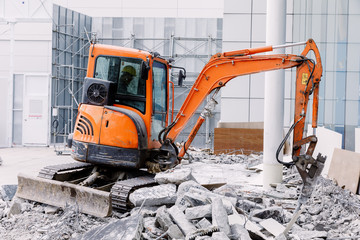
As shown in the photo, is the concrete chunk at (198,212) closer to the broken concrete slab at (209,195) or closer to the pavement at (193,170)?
the broken concrete slab at (209,195)

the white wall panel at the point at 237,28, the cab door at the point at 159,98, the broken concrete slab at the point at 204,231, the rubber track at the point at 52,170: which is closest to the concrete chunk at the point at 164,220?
the broken concrete slab at the point at 204,231

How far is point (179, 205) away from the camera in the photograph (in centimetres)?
545

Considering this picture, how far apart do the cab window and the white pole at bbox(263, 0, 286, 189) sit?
252 centimetres

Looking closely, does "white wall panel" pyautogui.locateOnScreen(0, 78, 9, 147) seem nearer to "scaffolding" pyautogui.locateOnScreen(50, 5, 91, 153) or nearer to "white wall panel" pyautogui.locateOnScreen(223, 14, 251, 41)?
"scaffolding" pyautogui.locateOnScreen(50, 5, 91, 153)

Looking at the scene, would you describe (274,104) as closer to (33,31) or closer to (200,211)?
(200,211)

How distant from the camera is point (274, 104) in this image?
26.4ft

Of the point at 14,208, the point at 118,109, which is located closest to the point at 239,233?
the point at 118,109

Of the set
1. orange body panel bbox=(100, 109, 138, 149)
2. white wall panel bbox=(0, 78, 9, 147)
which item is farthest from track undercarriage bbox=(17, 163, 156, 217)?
white wall panel bbox=(0, 78, 9, 147)

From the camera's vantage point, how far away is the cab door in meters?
7.57

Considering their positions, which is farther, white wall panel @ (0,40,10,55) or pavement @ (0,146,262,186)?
white wall panel @ (0,40,10,55)

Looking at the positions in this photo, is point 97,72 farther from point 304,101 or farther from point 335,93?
point 335,93

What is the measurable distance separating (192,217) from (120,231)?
0.88 metres

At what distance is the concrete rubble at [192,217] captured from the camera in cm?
470

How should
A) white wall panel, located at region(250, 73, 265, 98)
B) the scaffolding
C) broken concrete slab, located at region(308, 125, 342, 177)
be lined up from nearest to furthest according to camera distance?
broken concrete slab, located at region(308, 125, 342, 177)
white wall panel, located at region(250, 73, 265, 98)
the scaffolding
